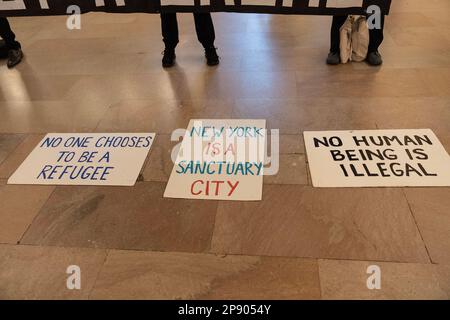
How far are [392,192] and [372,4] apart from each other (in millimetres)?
989

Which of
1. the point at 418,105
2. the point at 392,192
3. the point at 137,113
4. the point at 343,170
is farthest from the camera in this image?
the point at 137,113

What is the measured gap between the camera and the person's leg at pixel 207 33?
2447 millimetres

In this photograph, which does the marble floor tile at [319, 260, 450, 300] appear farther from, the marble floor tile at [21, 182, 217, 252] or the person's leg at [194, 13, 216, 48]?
the person's leg at [194, 13, 216, 48]

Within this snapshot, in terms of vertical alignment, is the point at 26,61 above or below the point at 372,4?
below

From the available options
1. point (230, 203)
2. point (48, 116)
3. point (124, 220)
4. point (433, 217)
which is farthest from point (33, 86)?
point (433, 217)

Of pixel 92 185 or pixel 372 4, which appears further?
pixel 372 4

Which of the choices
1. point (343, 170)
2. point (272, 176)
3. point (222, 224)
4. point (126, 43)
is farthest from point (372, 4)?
point (126, 43)

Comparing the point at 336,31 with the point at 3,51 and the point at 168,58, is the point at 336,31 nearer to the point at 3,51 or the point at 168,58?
the point at 168,58

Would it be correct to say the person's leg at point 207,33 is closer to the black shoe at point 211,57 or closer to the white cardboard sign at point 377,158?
the black shoe at point 211,57

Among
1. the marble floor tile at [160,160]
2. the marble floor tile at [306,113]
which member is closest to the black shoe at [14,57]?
the marble floor tile at [160,160]

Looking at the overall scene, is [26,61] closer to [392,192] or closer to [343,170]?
[343,170]

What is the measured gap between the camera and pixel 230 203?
1.48 m

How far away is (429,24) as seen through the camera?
9.91 feet

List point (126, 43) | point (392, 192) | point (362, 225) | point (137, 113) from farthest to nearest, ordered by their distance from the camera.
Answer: point (126, 43), point (137, 113), point (392, 192), point (362, 225)
